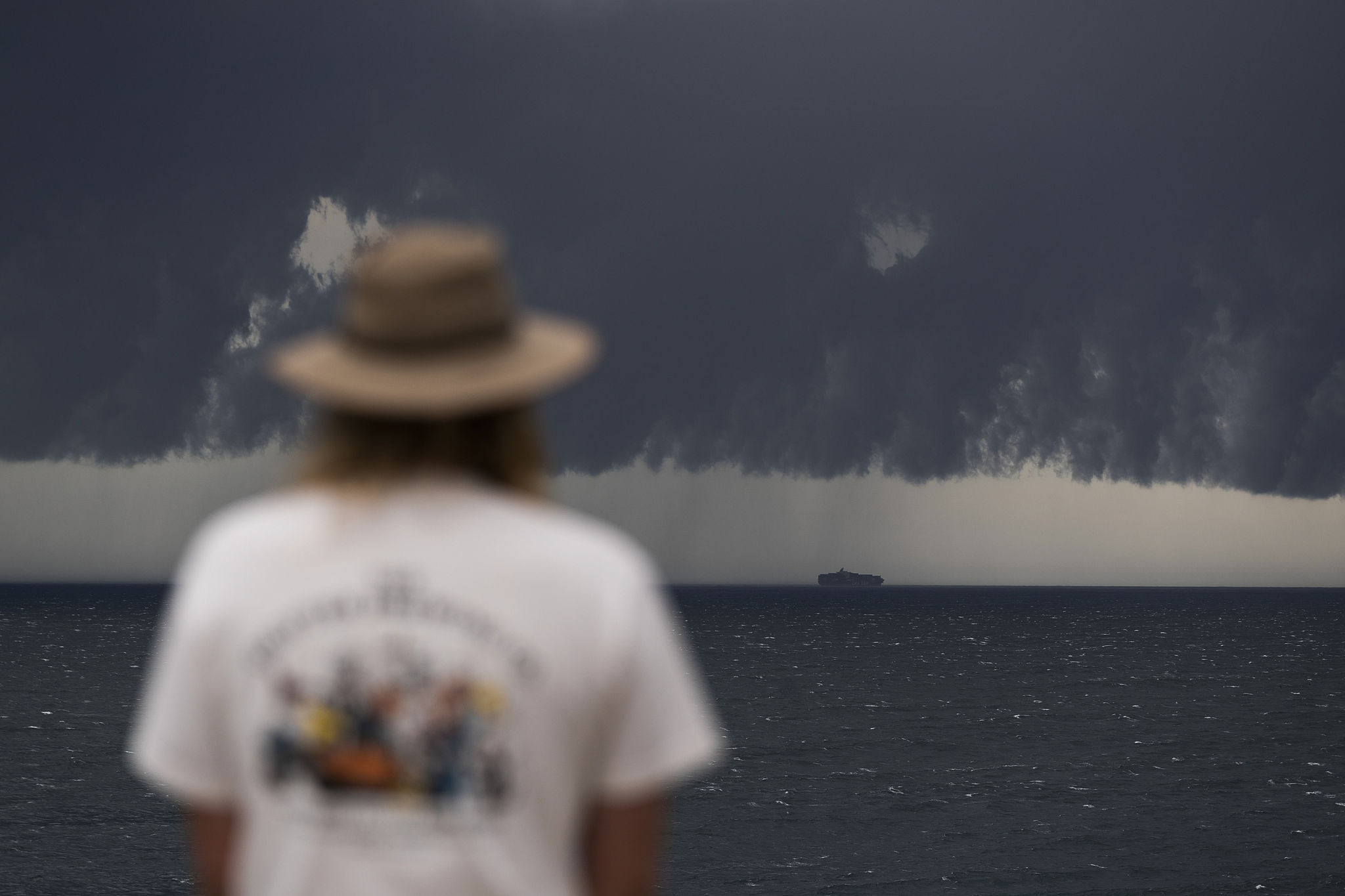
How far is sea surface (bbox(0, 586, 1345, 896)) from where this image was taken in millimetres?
51312

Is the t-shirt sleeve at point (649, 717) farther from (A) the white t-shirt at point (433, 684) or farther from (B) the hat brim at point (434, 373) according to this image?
(B) the hat brim at point (434, 373)

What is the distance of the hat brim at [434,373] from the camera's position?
7.14 ft

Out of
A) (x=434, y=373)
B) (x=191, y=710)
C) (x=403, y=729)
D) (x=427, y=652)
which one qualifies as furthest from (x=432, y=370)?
(x=191, y=710)

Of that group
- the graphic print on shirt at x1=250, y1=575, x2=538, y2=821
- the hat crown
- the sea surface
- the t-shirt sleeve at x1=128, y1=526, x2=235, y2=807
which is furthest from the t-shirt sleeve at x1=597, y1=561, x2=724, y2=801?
the sea surface

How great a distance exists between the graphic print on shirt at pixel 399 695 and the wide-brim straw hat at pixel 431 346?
335 millimetres

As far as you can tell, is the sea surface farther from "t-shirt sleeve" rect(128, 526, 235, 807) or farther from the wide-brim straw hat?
the wide-brim straw hat

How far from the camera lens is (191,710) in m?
2.28

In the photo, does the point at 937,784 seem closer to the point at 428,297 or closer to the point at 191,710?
the point at 191,710

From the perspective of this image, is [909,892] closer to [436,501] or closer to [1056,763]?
[1056,763]

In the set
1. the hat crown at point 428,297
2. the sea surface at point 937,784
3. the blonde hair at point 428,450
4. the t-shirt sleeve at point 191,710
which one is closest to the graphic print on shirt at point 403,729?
the t-shirt sleeve at point 191,710

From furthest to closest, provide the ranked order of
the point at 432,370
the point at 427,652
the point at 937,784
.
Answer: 1. the point at 937,784
2. the point at 432,370
3. the point at 427,652

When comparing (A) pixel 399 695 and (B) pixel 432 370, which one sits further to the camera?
(B) pixel 432 370

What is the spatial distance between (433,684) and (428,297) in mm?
690

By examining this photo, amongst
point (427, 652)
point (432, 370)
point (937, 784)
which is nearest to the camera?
point (427, 652)
